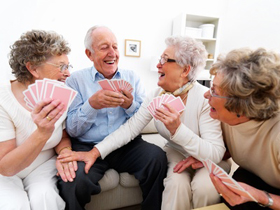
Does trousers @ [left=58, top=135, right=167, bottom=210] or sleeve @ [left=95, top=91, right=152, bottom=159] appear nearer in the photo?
trousers @ [left=58, top=135, right=167, bottom=210]

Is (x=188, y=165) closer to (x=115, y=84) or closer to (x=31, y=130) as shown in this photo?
(x=115, y=84)

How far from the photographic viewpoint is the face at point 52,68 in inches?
48.9

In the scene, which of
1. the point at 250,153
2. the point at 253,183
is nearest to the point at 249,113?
the point at 250,153

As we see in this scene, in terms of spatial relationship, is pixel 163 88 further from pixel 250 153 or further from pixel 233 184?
pixel 233 184

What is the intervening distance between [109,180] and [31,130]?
27.9 inches

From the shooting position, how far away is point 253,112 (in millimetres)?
946

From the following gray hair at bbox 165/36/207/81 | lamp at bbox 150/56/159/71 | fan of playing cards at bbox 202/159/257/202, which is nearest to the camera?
fan of playing cards at bbox 202/159/257/202

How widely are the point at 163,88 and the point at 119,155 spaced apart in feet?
2.34

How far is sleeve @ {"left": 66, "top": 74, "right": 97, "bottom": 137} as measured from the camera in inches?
55.0

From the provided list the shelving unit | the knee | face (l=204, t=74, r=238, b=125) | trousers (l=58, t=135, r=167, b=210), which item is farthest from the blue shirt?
the shelving unit

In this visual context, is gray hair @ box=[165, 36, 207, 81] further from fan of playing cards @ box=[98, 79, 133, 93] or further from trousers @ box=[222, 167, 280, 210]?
trousers @ box=[222, 167, 280, 210]

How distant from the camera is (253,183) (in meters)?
1.15

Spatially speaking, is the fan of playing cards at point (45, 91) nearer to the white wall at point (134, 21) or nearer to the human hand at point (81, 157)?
the human hand at point (81, 157)

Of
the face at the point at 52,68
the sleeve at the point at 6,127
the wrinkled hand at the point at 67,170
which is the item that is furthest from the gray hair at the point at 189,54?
the sleeve at the point at 6,127
